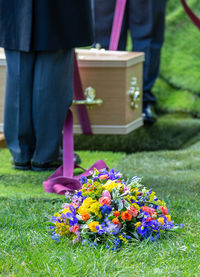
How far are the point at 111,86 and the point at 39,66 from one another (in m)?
0.65

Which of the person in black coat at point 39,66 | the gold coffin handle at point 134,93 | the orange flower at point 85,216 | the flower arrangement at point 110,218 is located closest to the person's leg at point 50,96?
the person in black coat at point 39,66

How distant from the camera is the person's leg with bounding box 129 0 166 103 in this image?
12.5ft

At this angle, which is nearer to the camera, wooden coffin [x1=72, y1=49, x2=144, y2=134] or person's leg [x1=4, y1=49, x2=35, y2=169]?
person's leg [x1=4, y1=49, x2=35, y2=169]

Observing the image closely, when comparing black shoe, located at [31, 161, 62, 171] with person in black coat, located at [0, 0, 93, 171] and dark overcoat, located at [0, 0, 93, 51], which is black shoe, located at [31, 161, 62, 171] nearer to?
person in black coat, located at [0, 0, 93, 171]

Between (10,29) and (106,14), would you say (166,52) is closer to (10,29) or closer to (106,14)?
(106,14)

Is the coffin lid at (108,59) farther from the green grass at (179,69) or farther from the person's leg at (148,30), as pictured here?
the green grass at (179,69)

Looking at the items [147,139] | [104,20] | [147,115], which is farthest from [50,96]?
[147,139]

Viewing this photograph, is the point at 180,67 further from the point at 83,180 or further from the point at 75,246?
the point at 75,246

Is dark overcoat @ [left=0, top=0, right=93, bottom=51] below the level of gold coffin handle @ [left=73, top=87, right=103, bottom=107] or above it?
above

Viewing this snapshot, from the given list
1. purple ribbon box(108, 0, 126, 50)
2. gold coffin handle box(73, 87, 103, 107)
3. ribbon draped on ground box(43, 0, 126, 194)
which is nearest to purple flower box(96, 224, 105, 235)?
ribbon draped on ground box(43, 0, 126, 194)

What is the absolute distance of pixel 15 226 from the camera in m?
1.97

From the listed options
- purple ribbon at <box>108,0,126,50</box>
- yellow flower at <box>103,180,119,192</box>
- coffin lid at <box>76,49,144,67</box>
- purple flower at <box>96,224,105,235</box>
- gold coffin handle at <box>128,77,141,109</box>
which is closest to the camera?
purple flower at <box>96,224,105,235</box>

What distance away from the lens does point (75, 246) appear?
1.78m

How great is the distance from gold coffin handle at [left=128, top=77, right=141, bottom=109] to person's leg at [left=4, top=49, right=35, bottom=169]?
74 centimetres
